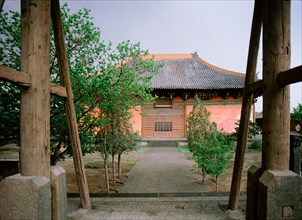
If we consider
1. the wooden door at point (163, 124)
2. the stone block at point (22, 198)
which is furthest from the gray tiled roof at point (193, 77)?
the stone block at point (22, 198)

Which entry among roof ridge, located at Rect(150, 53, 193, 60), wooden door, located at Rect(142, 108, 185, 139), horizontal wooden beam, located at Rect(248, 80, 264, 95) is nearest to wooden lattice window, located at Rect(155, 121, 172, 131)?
wooden door, located at Rect(142, 108, 185, 139)

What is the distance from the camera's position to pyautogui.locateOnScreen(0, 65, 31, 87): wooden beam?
5.81 ft

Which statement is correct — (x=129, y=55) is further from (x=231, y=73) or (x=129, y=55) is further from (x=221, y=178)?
(x=231, y=73)

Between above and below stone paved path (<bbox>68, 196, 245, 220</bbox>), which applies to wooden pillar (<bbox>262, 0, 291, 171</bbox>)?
above

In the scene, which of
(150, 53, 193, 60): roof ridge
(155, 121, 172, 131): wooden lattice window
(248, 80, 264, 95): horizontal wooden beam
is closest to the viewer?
(248, 80, 264, 95): horizontal wooden beam

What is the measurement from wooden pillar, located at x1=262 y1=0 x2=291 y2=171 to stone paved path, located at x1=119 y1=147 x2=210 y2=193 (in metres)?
3.81

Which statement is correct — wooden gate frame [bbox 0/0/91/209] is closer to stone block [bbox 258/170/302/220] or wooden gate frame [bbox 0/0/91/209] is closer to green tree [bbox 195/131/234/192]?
stone block [bbox 258/170/302/220]

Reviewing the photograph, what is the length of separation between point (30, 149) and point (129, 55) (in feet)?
9.79

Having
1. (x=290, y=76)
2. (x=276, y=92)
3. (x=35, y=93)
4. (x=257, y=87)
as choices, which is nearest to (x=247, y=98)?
(x=257, y=87)

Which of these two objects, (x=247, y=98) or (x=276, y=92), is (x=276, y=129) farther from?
(x=247, y=98)

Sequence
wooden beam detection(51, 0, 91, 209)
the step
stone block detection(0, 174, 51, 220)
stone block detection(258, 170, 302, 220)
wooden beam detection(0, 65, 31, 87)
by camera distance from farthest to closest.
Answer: the step, wooden beam detection(51, 0, 91, 209), stone block detection(258, 170, 302, 220), stone block detection(0, 174, 51, 220), wooden beam detection(0, 65, 31, 87)

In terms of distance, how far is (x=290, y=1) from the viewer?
7.09ft

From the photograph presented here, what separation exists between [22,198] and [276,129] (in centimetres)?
257

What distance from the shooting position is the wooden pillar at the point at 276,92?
7.00 ft
